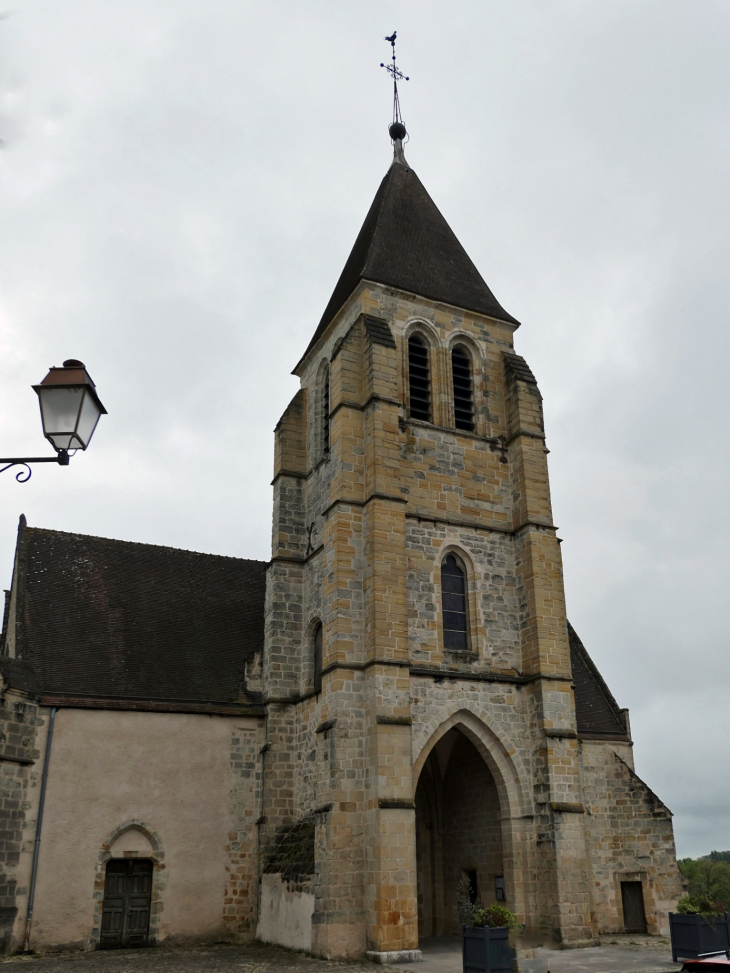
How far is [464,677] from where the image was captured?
16.7 m

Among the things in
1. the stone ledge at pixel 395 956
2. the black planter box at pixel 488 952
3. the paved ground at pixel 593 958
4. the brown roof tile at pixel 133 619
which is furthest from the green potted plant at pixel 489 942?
the brown roof tile at pixel 133 619

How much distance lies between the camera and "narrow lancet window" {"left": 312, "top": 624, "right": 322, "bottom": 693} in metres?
17.7

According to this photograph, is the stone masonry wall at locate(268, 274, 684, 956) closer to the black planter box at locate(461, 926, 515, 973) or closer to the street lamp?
the black planter box at locate(461, 926, 515, 973)

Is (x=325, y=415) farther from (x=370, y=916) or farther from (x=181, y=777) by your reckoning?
(x=370, y=916)

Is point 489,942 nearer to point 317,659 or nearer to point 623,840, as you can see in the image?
point 623,840

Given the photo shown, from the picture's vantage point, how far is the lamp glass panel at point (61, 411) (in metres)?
5.77

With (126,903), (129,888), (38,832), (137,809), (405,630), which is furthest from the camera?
(137,809)

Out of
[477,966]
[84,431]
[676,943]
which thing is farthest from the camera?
[676,943]

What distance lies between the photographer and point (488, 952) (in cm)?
1148

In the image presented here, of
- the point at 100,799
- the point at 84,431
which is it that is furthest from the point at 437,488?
the point at 84,431

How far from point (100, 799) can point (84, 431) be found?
42.5 ft

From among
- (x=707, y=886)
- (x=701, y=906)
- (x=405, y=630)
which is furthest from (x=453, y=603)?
(x=707, y=886)

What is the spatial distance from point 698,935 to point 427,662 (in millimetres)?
6245

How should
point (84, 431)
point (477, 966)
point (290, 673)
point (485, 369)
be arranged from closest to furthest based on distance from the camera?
point (84, 431)
point (477, 966)
point (290, 673)
point (485, 369)
